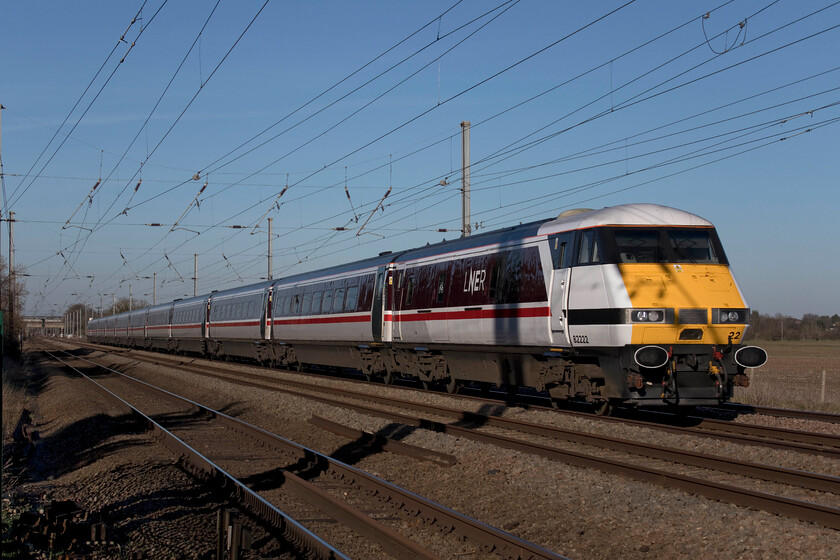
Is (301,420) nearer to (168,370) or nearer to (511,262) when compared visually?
(511,262)

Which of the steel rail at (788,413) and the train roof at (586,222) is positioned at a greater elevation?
the train roof at (586,222)

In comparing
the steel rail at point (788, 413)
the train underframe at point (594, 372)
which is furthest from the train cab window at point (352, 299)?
the steel rail at point (788, 413)

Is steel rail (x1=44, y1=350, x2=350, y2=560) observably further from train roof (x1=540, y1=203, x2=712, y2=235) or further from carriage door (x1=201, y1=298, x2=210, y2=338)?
carriage door (x1=201, y1=298, x2=210, y2=338)

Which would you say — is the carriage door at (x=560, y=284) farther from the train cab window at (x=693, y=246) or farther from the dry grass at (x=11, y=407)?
the dry grass at (x=11, y=407)

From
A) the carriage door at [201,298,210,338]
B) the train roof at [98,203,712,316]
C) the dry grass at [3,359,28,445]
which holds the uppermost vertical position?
the train roof at [98,203,712,316]

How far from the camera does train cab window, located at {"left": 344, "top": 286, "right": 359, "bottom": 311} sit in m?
22.0

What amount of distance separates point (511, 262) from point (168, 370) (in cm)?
2210

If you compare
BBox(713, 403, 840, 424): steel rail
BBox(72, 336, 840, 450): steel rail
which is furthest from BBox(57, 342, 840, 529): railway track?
BBox(713, 403, 840, 424): steel rail

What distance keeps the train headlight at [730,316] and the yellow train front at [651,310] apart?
0.6 inches

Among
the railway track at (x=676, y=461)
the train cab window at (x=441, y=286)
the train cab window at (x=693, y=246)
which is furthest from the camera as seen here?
the train cab window at (x=441, y=286)

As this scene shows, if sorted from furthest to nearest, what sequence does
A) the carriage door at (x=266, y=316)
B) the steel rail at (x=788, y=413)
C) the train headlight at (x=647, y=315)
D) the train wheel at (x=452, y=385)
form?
the carriage door at (x=266, y=316)
the train wheel at (x=452, y=385)
the steel rail at (x=788, y=413)
the train headlight at (x=647, y=315)

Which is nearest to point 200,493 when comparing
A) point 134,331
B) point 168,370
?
point 168,370

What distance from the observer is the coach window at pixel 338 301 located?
2312 centimetres

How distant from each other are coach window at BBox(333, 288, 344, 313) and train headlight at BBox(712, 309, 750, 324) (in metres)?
13.1
